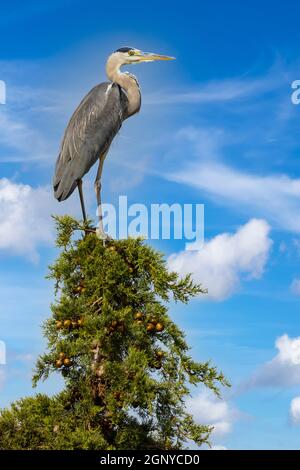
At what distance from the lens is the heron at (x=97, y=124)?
370 inches

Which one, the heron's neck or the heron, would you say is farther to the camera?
the heron's neck

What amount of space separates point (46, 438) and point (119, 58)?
19.7 ft

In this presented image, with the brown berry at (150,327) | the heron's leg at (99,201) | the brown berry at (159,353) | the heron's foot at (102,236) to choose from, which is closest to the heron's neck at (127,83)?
the heron's leg at (99,201)

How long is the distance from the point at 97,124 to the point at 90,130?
5.7 inches

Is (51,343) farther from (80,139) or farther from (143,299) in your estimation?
(80,139)

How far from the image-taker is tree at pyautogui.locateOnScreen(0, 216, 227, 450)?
7375 mm

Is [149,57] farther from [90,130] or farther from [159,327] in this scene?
[159,327]

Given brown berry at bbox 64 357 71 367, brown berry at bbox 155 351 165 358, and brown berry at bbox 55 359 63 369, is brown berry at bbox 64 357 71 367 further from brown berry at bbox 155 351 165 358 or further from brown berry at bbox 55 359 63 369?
brown berry at bbox 155 351 165 358

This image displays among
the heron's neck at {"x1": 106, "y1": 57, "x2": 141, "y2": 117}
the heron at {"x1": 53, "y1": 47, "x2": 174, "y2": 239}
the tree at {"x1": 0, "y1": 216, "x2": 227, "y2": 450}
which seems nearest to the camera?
the tree at {"x1": 0, "y1": 216, "x2": 227, "y2": 450}

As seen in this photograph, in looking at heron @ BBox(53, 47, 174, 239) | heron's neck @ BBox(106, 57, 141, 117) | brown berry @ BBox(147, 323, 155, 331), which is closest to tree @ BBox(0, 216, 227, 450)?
brown berry @ BBox(147, 323, 155, 331)

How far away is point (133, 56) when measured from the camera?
1062cm

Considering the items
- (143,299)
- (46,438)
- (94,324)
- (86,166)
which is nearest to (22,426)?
(46,438)

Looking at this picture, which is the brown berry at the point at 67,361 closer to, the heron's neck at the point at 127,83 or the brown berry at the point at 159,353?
the brown berry at the point at 159,353

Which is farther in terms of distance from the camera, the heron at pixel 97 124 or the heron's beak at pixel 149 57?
the heron's beak at pixel 149 57
